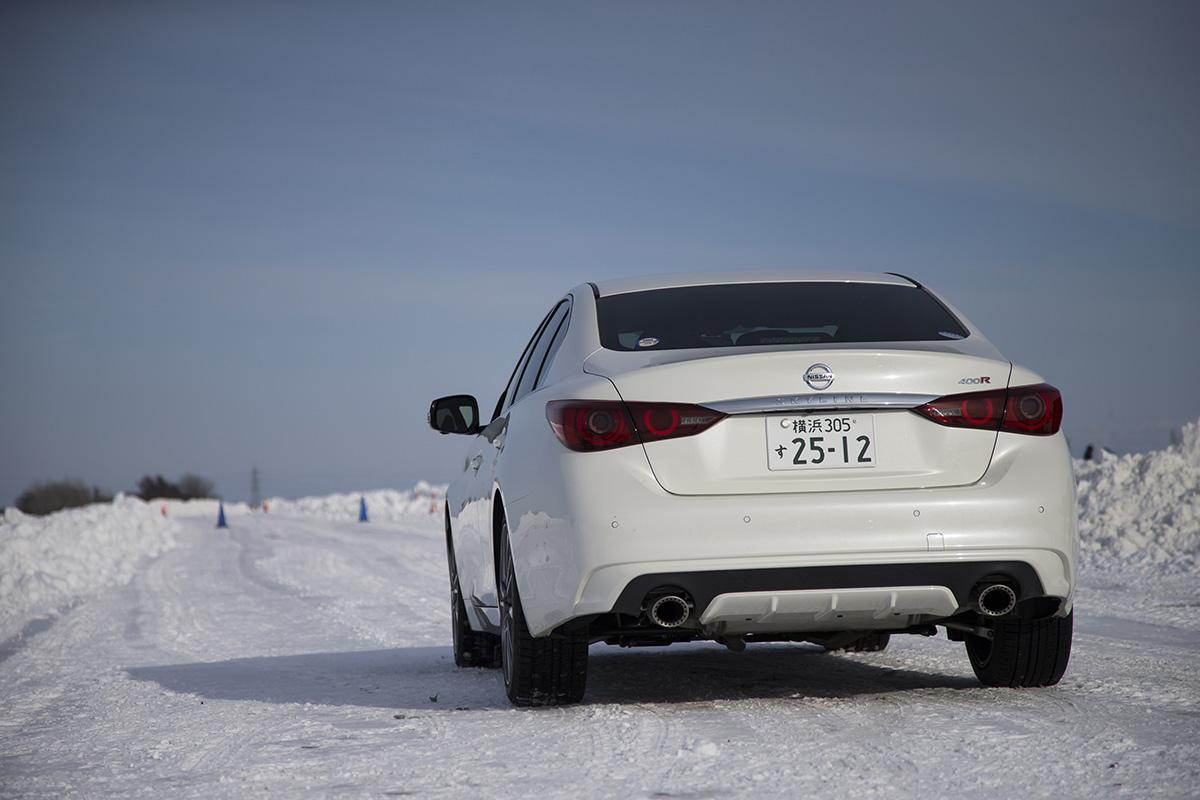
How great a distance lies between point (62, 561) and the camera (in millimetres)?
18094

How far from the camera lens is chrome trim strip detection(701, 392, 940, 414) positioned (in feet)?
16.1

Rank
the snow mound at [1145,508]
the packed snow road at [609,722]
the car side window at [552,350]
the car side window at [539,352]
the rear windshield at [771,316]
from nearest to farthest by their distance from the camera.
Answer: the packed snow road at [609,722] → the rear windshield at [771,316] → the car side window at [552,350] → the car side window at [539,352] → the snow mound at [1145,508]

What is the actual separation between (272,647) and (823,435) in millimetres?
5513

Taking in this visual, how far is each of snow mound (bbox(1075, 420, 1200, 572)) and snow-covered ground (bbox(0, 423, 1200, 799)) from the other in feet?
7.03

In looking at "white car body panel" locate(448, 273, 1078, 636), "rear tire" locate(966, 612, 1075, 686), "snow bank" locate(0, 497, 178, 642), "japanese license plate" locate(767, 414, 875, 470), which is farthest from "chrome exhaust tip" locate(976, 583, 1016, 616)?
"snow bank" locate(0, 497, 178, 642)

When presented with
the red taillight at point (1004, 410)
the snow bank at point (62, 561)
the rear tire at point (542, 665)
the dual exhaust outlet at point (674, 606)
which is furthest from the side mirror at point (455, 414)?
the snow bank at point (62, 561)

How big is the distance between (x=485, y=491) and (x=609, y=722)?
161cm

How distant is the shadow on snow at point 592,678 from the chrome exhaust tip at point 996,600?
92 cm

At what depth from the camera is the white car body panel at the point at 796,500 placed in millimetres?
4898

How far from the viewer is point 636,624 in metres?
5.29

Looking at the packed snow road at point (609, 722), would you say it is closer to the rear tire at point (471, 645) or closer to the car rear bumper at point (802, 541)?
the rear tire at point (471, 645)

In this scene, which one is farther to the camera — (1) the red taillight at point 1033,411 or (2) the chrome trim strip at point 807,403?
(1) the red taillight at point 1033,411

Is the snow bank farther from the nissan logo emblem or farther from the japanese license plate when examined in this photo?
the nissan logo emblem

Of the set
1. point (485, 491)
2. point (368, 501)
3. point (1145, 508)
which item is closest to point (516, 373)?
point (485, 491)
